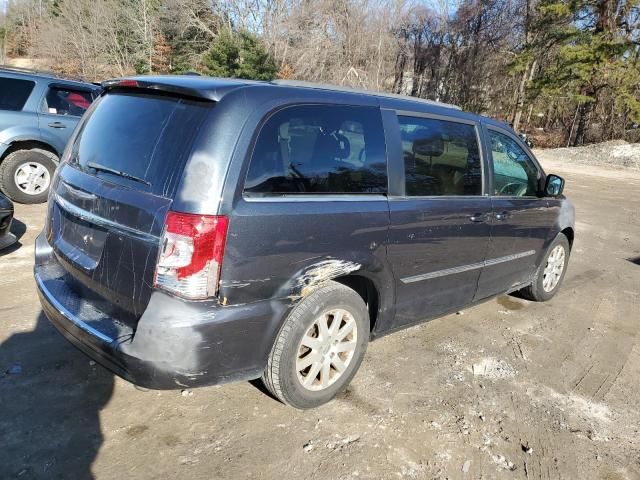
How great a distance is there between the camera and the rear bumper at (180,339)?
7.64ft

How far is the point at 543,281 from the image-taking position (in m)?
5.02

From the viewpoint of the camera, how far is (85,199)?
2703 mm

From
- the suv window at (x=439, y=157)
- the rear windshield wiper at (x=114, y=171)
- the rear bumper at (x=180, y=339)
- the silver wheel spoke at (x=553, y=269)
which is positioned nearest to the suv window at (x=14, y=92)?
the rear windshield wiper at (x=114, y=171)

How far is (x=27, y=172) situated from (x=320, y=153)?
591 centimetres

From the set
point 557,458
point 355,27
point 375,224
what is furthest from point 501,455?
point 355,27

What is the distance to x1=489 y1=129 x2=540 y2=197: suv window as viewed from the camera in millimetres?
4062

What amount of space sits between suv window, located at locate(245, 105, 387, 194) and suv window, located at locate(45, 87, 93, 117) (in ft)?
19.7

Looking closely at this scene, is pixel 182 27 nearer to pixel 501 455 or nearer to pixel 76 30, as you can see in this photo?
pixel 76 30

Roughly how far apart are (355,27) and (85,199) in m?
34.2

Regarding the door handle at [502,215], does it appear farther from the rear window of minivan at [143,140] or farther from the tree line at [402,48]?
the tree line at [402,48]

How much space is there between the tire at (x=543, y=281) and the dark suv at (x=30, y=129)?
5986mm

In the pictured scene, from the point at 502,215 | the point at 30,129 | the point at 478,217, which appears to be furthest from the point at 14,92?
the point at 502,215

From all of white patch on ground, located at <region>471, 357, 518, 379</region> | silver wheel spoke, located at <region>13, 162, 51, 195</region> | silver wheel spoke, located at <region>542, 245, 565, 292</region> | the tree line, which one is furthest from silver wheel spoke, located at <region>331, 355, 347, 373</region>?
the tree line

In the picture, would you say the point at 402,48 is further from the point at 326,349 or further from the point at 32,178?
the point at 326,349
